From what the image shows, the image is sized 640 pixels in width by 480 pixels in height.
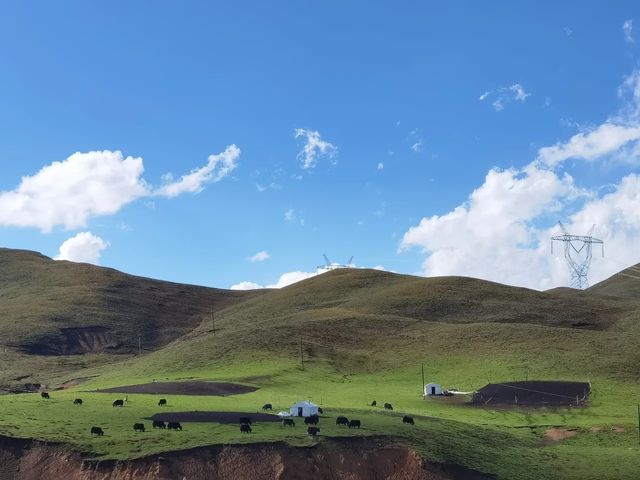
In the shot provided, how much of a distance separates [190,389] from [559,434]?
3759cm

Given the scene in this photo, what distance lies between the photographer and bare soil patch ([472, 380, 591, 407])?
7782 centimetres

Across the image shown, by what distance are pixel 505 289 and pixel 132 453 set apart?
5743 inches

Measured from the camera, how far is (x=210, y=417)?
52500mm

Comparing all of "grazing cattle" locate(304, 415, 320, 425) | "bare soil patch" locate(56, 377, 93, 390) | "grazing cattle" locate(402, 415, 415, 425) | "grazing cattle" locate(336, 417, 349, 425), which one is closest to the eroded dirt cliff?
"grazing cattle" locate(304, 415, 320, 425)

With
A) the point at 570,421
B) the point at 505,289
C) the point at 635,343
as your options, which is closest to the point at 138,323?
the point at 505,289

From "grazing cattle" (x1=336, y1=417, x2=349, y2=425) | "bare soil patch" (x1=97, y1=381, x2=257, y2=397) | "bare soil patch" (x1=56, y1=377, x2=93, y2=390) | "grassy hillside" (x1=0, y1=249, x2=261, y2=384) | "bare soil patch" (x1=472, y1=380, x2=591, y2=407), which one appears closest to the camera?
"grazing cattle" (x1=336, y1=417, x2=349, y2=425)

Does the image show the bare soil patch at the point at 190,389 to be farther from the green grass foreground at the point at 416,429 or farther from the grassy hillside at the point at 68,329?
the grassy hillside at the point at 68,329

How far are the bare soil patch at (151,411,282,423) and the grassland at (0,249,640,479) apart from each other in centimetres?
242

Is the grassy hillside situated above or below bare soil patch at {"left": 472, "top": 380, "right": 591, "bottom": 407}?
above

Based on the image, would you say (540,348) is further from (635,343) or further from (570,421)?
(570,421)

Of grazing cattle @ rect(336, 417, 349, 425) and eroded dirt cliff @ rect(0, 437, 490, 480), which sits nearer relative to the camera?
eroded dirt cliff @ rect(0, 437, 490, 480)

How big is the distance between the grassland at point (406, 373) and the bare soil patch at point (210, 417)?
95.3 inches

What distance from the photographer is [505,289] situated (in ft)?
577

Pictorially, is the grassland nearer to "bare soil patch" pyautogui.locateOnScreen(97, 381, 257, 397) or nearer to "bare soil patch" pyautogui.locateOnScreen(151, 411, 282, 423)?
"bare soil patch" pyautogui.locateOnScreen(151, 411, 282, 423)
